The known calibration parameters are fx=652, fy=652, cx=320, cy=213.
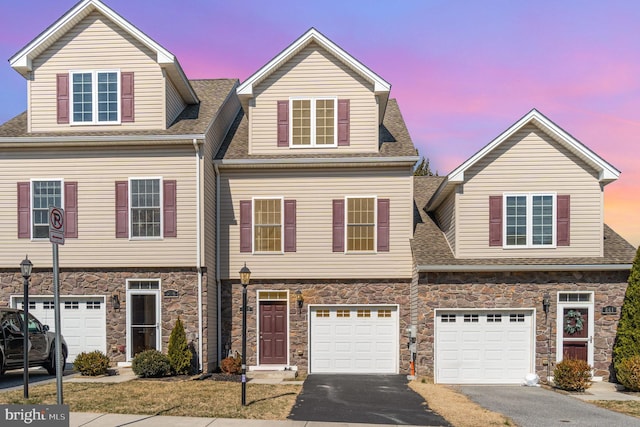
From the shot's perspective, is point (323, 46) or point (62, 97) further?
point (323, 46)

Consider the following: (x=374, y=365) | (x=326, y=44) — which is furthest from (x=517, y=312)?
(x=326, y=44)

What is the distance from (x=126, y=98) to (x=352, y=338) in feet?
33.8

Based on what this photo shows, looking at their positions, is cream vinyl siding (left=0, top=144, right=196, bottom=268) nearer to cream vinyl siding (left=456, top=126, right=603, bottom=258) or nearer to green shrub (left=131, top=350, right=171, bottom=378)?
green shrub (left=131, top=350, right=171, bottom=378)

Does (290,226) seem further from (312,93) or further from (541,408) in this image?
(541,408)

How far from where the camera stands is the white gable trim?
19828 mm

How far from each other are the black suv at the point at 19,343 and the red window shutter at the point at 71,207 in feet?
10.7

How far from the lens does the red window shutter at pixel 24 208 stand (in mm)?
19875

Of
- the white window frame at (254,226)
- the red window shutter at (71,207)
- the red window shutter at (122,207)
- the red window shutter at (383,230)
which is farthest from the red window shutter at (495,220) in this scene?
the red window shutter at (71,207)

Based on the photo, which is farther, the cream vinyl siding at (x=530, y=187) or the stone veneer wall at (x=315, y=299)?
the stone veneer wall at (x=315, y=299)

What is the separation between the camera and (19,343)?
16484mm

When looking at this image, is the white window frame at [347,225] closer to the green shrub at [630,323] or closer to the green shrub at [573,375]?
→ the green shrub at [573,375]

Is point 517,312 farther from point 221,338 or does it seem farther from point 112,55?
point 112,55

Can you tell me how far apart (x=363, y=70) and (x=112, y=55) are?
25.6 ft

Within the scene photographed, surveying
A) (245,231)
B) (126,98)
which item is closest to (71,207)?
(126,98)
